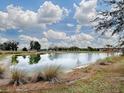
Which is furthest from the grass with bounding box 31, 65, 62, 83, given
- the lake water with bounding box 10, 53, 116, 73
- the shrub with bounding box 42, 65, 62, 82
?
the lake water with bounding box 10, 53, 116, 73

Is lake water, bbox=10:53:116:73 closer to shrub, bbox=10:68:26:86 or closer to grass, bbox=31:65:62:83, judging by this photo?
grass, bbox=31:65:62:83

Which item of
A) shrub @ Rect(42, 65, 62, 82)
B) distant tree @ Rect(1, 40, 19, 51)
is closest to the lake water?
shrub @ Rect(42, 65, 62, 82)

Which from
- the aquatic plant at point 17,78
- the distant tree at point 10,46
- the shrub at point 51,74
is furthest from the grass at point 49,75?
the distant tree at point 10,46

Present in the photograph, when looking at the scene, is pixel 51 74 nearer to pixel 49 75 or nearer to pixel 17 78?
pixel 49 75

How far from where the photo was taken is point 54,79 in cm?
1602

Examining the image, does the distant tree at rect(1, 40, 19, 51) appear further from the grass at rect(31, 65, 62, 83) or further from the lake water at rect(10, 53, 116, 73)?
the grass at rect(31, 65, 62, 83)

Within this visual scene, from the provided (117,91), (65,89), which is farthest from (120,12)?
(65,89)

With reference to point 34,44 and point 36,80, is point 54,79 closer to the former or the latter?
point 36,80

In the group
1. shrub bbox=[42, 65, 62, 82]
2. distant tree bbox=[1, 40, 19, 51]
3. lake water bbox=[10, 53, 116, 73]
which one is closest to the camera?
shrub bbox=[42, 65, 62, 82]

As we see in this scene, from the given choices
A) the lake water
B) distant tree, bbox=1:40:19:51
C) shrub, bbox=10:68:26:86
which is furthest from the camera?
distant tree, bbox=1:40:19:51

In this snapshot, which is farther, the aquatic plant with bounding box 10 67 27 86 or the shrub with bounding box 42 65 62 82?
the shrub with bounding box 42 65 62 82

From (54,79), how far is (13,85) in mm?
1877

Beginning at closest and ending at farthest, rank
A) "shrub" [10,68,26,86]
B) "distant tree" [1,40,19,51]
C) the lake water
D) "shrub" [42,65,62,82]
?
1. "shrub" [10,68,26,86]
2. "shrub" [42,65,62,82]
3. the lake water
4. "distant tree" [1,40,19,51]

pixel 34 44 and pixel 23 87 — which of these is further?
pixel 34 44
